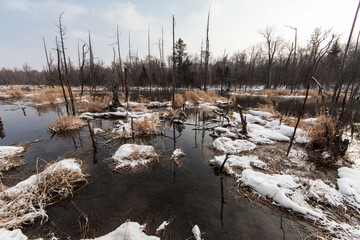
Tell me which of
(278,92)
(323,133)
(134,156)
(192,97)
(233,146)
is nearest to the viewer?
(134,156)

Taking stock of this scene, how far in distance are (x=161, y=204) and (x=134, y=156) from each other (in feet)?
6.73

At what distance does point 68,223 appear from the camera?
2.44 metres

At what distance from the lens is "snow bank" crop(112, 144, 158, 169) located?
4.29m

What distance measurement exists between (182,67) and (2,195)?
32401mm

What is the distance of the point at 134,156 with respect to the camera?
4.50 metres

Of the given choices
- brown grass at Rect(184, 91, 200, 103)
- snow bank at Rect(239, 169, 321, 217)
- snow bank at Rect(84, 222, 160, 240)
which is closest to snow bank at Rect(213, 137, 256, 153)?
snow bank at Rect(239, 169, 321, 217)

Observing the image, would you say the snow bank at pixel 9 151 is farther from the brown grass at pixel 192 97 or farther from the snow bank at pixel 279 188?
the brown grass at pixel 192 97

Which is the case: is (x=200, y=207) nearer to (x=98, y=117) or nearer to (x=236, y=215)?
(x=236, y=215)

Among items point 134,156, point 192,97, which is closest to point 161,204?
point 134,156

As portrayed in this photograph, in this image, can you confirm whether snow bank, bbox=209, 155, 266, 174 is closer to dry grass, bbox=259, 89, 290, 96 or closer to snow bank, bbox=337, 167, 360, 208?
snow bank, bbox=337, 167, 360, 208

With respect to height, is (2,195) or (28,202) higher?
(2,195)

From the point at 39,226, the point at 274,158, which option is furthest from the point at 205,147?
the point at 39,226

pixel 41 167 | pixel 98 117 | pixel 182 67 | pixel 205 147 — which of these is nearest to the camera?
pixel 41 167

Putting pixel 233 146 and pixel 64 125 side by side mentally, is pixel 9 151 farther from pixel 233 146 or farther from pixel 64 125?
pixel 233 146
